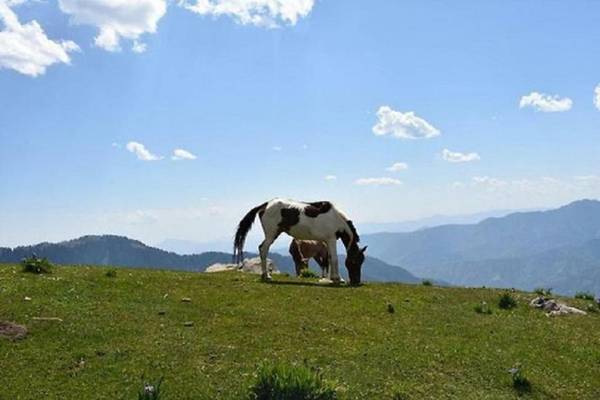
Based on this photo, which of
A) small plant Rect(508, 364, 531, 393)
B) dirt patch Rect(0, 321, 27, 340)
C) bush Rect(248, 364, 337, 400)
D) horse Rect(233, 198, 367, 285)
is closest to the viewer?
bush Rect(248, 364, 337, 400)

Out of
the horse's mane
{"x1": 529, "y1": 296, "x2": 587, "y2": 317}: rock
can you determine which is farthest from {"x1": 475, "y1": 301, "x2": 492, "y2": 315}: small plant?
the horse's mane

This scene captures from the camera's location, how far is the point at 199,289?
22.8m

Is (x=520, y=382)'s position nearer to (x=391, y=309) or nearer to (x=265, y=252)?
(x=391, y=309)

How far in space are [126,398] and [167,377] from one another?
132 cm

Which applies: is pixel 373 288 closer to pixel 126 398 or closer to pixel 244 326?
pixel 244 326

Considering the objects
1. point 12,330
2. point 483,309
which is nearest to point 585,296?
point 483,309

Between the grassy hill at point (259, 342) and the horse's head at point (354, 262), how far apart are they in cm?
435

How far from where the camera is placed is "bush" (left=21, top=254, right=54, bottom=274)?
22.7m

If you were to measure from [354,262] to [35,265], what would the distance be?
48.8 feet

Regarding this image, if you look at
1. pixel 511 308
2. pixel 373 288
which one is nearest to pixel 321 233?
pixel 373 288

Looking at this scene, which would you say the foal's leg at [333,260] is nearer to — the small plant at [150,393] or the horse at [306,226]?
the horse at [306,226]

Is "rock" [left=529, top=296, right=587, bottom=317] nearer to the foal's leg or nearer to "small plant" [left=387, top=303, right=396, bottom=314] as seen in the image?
"small plant" [left=387, top=303, right=396, bottom=314]

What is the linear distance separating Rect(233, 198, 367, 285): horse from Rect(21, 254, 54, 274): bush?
8.74m

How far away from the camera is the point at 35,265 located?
74.8 feet
